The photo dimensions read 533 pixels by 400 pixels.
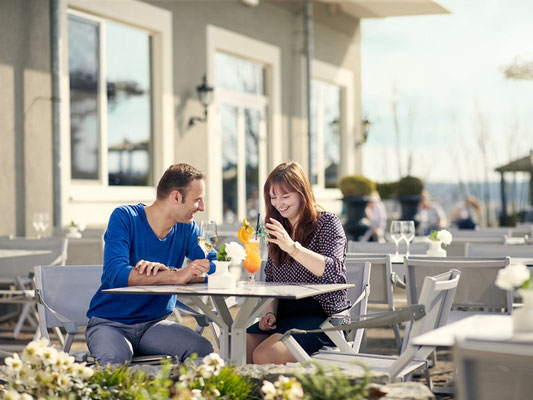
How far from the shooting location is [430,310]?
2.84 m

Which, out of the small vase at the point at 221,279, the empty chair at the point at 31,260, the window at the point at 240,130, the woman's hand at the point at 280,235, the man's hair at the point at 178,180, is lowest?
the empty chair at the point at 31,260

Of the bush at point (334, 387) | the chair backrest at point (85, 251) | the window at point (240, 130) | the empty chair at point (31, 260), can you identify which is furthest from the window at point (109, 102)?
the bush at point (334, 387)

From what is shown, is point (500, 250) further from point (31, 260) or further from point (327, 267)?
point (31, 260)

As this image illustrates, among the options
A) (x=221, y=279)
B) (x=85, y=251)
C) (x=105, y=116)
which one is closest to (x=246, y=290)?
(x=221, y=279)

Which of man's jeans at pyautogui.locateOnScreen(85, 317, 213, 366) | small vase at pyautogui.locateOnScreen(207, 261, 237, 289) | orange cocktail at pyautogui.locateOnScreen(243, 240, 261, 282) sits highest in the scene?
orange cocktail at pyautogui.locateOnScreen(243, 240, 261, 282)

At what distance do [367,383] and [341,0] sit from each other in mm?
12386

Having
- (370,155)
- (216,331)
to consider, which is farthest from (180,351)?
(370,155)

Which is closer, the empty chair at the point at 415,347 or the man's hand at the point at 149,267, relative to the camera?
the empty chair at the point at 415,347

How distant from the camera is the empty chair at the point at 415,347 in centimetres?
264

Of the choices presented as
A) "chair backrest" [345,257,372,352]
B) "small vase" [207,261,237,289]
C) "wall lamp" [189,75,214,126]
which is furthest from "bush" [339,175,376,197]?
"small vase" [207,261,237,289]

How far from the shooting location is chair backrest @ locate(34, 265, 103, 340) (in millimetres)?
3504

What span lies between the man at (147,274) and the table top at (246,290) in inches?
4.1

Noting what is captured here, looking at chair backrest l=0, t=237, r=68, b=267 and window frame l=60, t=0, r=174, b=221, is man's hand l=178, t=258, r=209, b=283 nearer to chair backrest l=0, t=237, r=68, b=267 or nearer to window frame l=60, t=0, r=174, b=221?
chair backrest l=0, t=237, r=68, b=267

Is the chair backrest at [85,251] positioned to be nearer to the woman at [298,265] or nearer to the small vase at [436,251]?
the small vase at [436,251]
